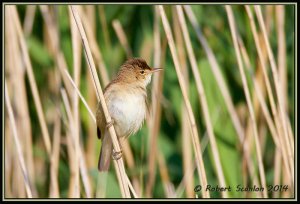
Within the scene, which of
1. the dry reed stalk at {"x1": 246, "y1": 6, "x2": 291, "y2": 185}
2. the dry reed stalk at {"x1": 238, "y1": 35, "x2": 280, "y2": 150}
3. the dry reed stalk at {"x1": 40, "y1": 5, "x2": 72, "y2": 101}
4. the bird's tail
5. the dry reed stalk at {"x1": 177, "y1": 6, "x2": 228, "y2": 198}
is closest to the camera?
the dry reed stalk at {"x1": 177, "y1": 6, "x2": 228, "y2": 198}

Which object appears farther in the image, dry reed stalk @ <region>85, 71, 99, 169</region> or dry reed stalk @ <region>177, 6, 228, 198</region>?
dry reed stalk @ <region>85, 71, 99, 169</region>

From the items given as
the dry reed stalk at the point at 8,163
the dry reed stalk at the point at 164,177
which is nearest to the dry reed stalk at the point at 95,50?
the dry reed stalk at the point at 164,177

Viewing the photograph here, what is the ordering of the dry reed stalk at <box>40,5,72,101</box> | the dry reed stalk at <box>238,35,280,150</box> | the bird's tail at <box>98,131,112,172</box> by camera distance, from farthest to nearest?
the dry reed stalk at <box>40,5,72,101</box> → the bird's tail at <box>98,131,112,172</box> → the dry reed stalk at <box>238,35,280,150</box>

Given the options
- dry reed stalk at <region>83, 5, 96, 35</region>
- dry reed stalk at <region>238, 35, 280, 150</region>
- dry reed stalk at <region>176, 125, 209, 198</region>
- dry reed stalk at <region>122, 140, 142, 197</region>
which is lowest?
dry reed stalk at <region>176, 125, 209, 198</region>

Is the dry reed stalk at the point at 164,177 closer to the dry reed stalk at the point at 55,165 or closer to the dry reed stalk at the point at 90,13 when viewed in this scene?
the dry reed stalk at the point at 55,165

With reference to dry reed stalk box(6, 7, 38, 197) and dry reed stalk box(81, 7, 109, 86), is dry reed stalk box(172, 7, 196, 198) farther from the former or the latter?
dry reed stalk box(6, 7, 38, 197)

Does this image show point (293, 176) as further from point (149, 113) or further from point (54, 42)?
point (54, 42)

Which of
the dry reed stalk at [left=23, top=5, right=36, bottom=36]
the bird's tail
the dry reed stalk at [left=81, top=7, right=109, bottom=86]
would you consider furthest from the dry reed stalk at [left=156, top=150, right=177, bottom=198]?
the dry reed stalk at [left=23, top=5, right=36, bottom=36]

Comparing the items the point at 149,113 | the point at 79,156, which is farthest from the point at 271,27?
the point at 79,156
